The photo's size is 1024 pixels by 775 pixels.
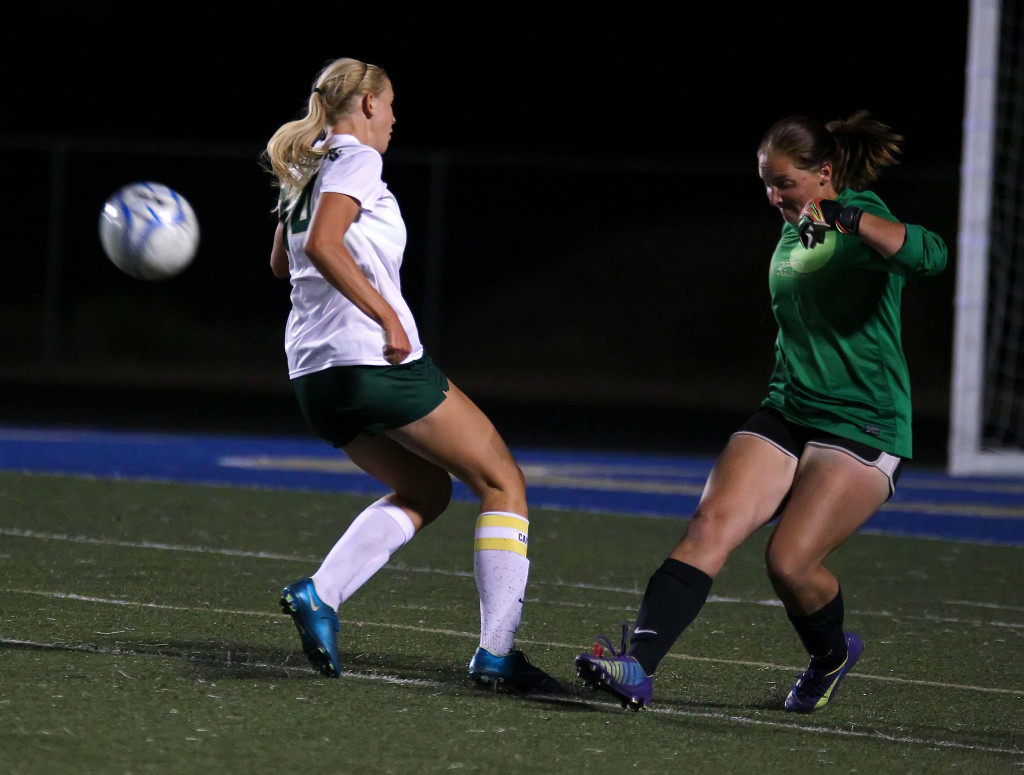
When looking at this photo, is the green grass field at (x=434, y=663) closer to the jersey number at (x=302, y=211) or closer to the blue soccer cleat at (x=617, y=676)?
the blue soccer cleat at (x=617, y=676)

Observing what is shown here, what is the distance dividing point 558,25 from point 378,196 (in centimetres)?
2983

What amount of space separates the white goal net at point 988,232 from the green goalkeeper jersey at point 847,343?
26.1 feet

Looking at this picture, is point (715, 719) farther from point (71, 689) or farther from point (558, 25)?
point (558, 25)

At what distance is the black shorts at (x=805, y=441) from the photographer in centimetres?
459

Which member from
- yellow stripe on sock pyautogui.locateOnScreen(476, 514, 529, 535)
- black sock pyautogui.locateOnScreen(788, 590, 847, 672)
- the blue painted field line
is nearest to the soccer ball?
yellow stripe on sock pyautogui.locateOnScreen(476, 514, 529, 535)

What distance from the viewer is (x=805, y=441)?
15.4 ft

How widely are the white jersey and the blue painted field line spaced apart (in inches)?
222

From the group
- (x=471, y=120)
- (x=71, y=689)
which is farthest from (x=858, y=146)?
(x=471, y=120)

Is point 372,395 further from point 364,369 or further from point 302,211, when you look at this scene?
point 302,211

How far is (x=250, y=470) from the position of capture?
11.6 meters

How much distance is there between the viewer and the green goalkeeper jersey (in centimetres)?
462

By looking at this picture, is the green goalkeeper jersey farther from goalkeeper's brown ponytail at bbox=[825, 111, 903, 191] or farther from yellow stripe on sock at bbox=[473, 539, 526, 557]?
yellow stripe on sock at bbox=[473, 539, 526, 557]

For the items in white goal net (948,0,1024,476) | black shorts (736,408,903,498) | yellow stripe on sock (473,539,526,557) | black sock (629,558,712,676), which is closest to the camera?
black sock (629,558,712,676)

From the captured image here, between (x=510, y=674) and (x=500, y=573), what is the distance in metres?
0.29
